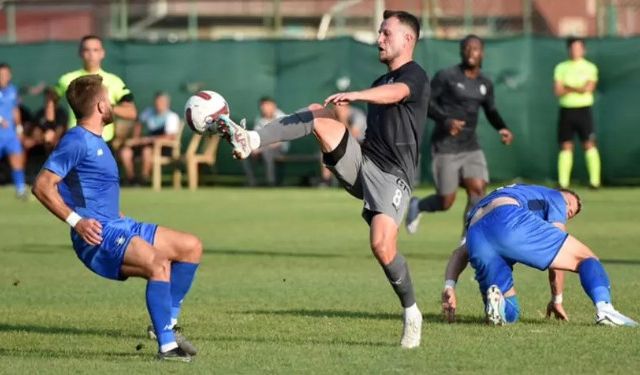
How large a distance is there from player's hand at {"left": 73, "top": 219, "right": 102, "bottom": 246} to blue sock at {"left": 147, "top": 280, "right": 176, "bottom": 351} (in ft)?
1.32

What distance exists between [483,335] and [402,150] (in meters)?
1.34

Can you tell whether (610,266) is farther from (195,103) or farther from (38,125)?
(38,125)

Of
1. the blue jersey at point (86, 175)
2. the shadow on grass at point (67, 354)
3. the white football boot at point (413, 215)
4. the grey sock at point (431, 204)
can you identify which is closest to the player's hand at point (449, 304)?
the shadow on grass at point (67, 354)

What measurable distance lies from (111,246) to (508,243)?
276 centimetres

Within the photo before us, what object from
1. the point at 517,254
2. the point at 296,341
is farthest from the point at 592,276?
the point at 296,341

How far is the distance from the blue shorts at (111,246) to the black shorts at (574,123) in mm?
14965

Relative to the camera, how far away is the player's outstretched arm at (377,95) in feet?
27.7

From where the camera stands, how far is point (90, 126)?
875cm

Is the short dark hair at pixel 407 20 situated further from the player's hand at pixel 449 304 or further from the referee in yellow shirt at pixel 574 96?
the referee in yellow shirt at pixel 574 96

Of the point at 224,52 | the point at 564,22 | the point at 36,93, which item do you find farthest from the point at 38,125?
the point at 564,22

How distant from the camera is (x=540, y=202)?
10156mm

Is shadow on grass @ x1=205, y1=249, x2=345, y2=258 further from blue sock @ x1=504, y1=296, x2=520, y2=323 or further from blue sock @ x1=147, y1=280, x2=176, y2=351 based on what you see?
blue sock @ x1=147, y1=280, x2=176, y2=351

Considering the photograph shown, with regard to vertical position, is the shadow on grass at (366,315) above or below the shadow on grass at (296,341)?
below

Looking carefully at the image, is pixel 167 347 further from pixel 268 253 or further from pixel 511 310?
pixel 268 253
